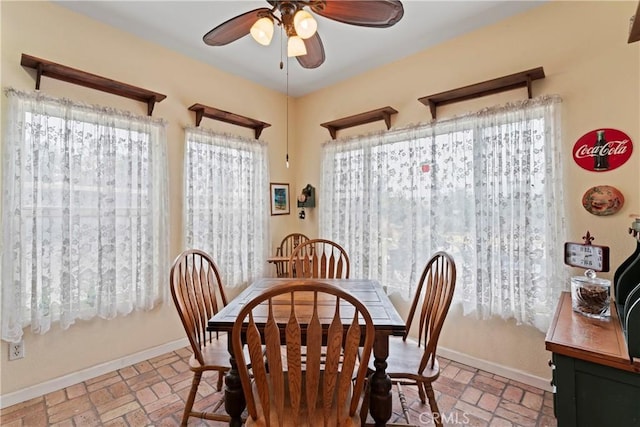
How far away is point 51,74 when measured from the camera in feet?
6.78

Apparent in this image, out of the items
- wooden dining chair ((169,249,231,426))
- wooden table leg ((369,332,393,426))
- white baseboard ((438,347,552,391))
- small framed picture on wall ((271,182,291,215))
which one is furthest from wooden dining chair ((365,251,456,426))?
small framed picture on wall ((271,182,291,215))

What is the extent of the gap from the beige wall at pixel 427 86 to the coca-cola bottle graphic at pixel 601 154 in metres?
0.06

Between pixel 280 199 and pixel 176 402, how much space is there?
232 centimetres

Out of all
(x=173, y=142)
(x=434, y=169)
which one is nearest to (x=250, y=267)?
(x=173, y=142)

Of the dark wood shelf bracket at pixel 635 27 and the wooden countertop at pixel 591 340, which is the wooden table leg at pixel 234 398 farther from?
the dark wood shelf bracket at pixel 635 27

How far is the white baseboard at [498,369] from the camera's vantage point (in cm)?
212

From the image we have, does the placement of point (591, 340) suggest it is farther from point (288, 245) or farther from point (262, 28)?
point (288, 245)

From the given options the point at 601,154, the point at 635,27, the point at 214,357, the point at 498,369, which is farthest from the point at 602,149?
the point at 214,357

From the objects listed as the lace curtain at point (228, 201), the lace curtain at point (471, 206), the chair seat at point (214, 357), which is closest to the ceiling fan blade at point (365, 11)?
the lace curtain at point (471, 206)

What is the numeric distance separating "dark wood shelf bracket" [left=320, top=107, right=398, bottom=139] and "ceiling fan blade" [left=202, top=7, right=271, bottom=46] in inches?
58.8

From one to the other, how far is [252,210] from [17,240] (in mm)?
1852

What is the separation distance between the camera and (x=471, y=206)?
94.3 inches

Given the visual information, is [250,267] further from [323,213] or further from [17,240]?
[17,240]

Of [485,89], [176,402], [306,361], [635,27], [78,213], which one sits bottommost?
[176,402]
